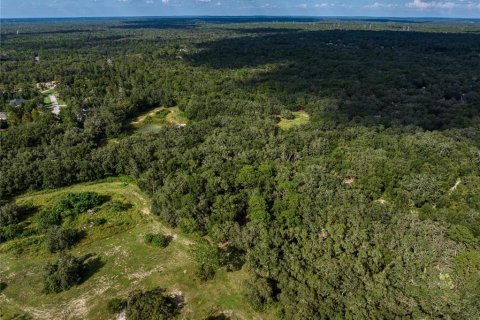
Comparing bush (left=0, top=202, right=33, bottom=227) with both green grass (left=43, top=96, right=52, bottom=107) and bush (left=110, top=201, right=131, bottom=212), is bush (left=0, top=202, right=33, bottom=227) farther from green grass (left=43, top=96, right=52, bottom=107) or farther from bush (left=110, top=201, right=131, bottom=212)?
green grass (left=43, top=96, right=52, bottom=107)

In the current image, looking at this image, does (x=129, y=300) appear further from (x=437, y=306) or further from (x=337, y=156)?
(x=337, y=156)

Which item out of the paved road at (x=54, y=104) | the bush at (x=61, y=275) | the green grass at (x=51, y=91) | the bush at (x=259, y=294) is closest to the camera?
the bush at (x=259, y=294)

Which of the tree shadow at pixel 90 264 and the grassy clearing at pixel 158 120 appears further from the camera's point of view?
the grassy clearing at pixel 158 120

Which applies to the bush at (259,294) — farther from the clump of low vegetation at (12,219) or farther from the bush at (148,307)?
the clump of low vegetation at (12,219)

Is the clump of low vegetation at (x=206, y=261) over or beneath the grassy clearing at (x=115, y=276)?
over

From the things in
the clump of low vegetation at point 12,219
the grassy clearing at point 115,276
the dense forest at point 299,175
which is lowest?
the grassy clearing at point 115,276

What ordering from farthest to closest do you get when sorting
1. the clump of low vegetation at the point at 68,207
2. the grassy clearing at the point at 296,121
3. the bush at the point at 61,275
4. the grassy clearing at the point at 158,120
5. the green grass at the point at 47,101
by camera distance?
1. the green grass at the point at 47,101
2. the grassy clearing at the point at 158,120
3. the grassy clearing at the point at 296,121
4. the clump of low vegetation at the point at 68,207
5. the bush at the point at 61,275

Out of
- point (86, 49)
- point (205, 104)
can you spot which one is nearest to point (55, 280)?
point (205, 104)

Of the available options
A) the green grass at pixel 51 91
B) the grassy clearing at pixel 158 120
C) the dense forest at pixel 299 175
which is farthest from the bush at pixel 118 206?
the green grass at pixel 51 91

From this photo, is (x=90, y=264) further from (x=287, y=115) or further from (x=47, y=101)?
(x=47, y=101)
